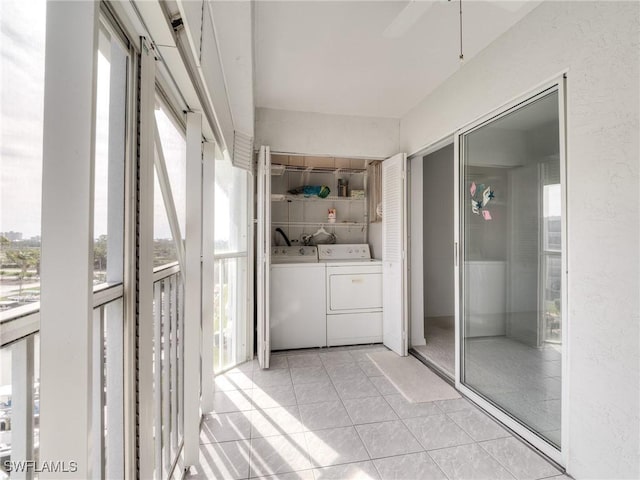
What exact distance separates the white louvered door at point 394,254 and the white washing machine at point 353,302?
10 cm

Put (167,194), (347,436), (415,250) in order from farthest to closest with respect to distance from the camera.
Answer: (415,250)
(347,436)
(167,194)

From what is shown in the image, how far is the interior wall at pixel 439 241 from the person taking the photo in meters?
4.53

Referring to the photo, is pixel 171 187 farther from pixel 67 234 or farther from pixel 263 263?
pixel 263 263

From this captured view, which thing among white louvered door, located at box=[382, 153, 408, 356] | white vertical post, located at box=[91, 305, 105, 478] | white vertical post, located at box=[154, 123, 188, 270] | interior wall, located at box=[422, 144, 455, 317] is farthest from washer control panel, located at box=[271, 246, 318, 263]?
white vertical post, located at box=[91, 305, 105, 478]

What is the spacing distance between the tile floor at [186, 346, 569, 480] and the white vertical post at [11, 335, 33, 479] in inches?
52.0

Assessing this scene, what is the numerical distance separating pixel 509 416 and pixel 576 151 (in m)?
1.65

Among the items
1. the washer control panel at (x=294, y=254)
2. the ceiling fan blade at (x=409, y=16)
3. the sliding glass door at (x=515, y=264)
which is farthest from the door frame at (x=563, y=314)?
the washer control panel at (x=294, y=254)

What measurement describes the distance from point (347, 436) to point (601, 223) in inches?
70.3

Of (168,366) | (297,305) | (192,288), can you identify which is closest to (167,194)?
(192,288)

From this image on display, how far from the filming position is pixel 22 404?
0.59m

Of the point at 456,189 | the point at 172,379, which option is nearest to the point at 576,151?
the point at 456,189

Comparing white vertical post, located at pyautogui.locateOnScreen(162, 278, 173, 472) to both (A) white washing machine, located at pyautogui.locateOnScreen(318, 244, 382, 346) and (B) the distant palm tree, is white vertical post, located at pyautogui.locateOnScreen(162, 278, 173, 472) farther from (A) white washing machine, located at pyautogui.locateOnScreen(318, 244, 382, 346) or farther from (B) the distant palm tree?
(A) white washing machine, located at pyautogui.locateOnScreen(318, 244, 382, 346)

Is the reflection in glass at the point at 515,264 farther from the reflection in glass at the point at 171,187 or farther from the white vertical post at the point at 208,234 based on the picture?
the reflection in glass at the point at 171,187

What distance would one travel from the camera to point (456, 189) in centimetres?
256
